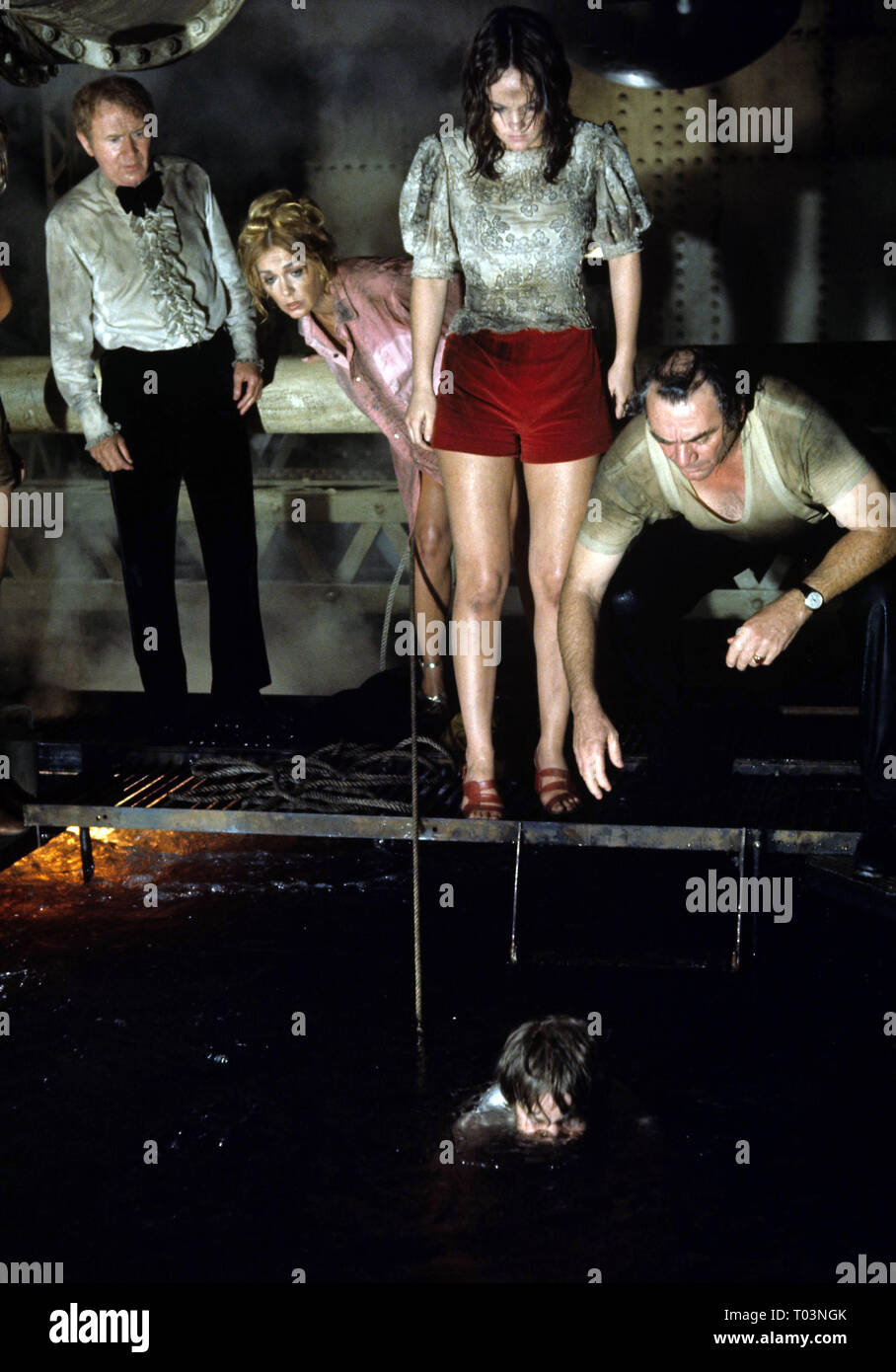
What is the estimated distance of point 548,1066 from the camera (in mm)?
3346

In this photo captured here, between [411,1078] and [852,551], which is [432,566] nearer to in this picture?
[852,551]

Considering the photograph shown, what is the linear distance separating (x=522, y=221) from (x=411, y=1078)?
100 inches

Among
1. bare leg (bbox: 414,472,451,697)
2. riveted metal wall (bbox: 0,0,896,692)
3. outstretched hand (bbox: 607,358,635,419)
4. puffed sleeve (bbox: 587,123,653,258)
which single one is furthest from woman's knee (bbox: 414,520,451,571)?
riveted metal wall (bbox: 0,0,896,692)

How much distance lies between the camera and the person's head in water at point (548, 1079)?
3.32 metres

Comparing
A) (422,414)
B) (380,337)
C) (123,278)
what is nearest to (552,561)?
(422,414)

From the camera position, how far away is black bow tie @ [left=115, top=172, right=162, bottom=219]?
5.22 m

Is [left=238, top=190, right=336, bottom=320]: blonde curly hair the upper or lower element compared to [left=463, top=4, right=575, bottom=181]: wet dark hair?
lower

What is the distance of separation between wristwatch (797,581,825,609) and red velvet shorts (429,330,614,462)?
2.70ft

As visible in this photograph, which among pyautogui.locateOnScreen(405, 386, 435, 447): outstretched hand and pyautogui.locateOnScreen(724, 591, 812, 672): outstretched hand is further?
pyautogui.locateOnScreen(405, 386, 435, 447): outstretched hand

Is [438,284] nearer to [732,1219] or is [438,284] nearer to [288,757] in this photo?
[288,757]

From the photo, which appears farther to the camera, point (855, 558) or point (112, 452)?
point (112, 452)

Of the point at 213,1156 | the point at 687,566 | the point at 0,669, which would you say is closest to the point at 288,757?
the point at 687,566

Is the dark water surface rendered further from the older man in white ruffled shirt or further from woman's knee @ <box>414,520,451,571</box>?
woman's knee @ <box>414,520,451,571</box>

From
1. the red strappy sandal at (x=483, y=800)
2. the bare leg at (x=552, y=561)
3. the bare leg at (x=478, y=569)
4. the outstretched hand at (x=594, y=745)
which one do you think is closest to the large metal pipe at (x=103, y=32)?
the bare leg at (x=478, y=569)
